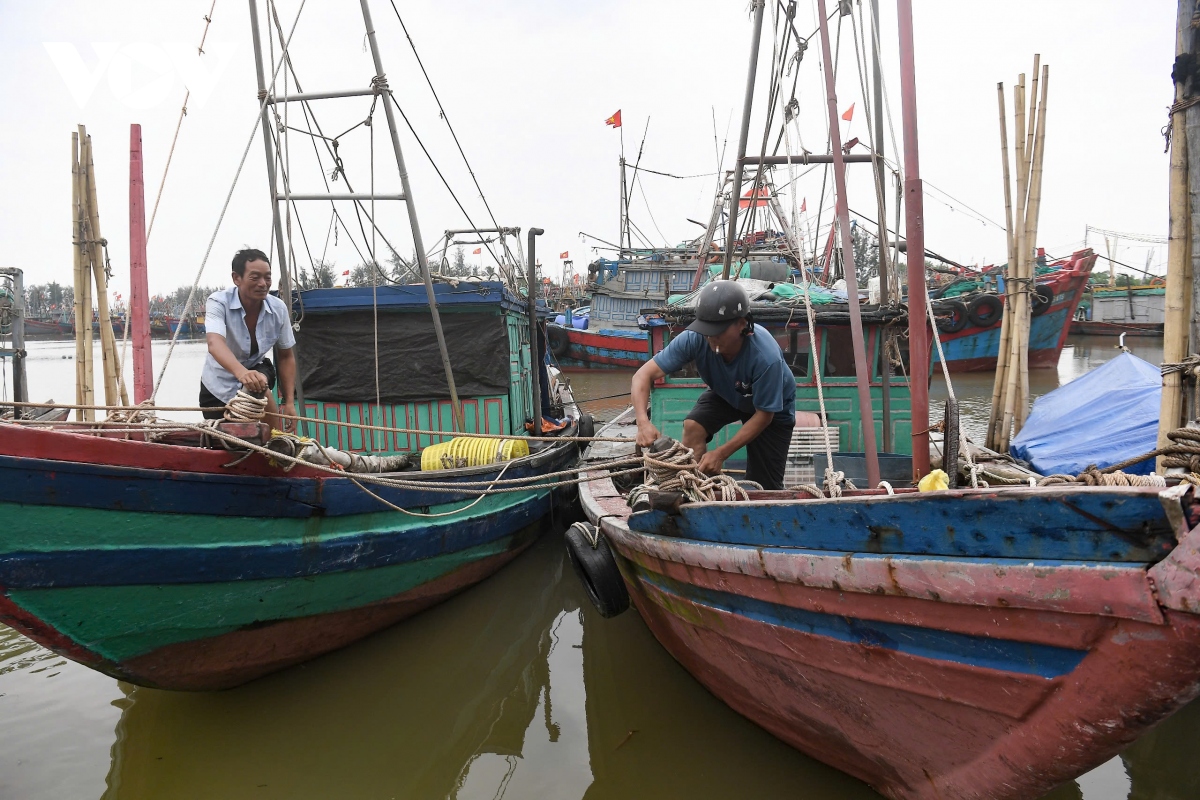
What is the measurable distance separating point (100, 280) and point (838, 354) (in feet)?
18.5

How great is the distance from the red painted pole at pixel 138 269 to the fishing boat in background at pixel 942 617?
9.83ft

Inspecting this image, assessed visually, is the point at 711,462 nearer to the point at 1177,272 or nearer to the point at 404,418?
the point at 1177,272

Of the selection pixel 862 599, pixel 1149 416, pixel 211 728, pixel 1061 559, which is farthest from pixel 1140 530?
pixel 1149 416

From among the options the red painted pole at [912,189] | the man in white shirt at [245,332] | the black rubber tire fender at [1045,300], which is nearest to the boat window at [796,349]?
the red painted pole at [912,189]

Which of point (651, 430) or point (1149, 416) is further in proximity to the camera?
point (1149, 416)

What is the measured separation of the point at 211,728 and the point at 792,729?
284cm

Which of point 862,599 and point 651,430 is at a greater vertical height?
point 651,430

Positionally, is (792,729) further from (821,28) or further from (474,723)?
(821,28)

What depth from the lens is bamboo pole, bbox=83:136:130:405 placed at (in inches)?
171

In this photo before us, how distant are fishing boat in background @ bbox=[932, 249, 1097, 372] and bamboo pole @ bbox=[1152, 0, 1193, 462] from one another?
16181 millimetres

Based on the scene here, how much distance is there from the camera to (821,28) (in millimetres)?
3461

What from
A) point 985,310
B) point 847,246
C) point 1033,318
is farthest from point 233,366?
point 1033,318

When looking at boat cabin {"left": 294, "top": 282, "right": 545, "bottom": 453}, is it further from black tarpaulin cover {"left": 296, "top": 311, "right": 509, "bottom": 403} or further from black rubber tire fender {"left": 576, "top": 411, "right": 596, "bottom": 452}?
black rubber tire fender {"left": 576, "top": 411, "right": 596, "bottom": 452}

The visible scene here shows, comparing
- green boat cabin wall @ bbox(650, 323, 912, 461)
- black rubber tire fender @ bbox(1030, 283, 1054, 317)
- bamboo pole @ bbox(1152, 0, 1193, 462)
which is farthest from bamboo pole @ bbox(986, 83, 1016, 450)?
black rubber tire fender @ bbox(1030, 283, 1054, 317)
